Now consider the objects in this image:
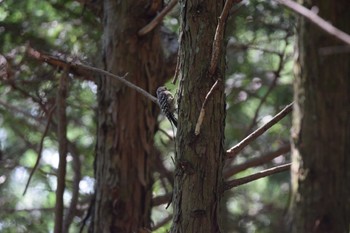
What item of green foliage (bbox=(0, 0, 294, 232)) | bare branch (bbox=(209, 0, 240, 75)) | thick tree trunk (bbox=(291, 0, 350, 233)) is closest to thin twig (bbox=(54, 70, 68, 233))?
green foliage (bbox=(0, 0, 294, 232))

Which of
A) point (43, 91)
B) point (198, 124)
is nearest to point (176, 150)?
point (198, 124)

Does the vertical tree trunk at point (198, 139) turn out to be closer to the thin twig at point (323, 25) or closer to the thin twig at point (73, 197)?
the thin twig at point (323, 25)

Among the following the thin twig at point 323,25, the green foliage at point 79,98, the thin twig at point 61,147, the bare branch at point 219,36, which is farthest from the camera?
the green foliage at point 79,98

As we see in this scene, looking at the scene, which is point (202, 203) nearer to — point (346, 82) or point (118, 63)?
point (346, 82)

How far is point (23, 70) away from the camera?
13.0 ft

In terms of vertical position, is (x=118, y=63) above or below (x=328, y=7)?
above

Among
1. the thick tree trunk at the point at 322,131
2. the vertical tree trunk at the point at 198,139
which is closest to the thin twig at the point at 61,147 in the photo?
the vertical tree trunk at the point at 198,139

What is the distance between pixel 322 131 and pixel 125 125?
202cm

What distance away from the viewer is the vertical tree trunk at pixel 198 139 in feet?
6.84

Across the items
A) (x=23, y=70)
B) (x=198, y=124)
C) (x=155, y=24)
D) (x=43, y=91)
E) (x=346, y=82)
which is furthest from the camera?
(x=23, y=70)

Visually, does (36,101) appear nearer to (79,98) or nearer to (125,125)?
(125,125)

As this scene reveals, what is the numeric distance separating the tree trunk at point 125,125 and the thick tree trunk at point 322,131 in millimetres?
1888

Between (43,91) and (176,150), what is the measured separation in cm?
171

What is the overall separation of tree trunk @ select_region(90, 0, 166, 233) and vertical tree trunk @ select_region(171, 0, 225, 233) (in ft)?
4.18
